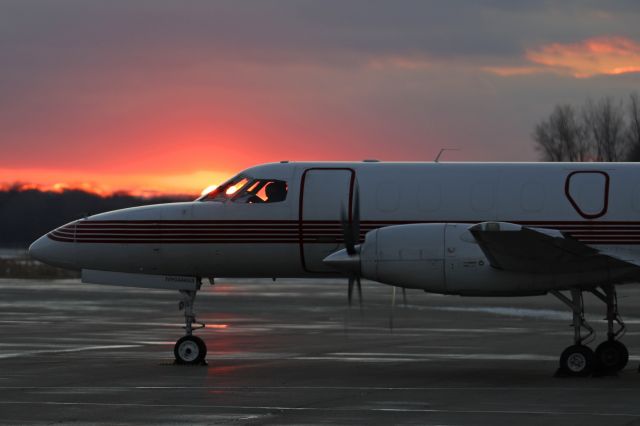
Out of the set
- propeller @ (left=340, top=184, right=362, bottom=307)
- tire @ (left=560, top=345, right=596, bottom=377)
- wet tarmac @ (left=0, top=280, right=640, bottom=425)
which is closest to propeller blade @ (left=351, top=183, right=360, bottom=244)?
propeller @ (left=340, top=184, right=362, bottom=307)

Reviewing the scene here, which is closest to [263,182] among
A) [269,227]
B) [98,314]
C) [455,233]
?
[269,227]

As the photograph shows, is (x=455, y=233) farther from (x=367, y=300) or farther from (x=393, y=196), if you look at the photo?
(x=367, y=300)

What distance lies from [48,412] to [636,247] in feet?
33.3

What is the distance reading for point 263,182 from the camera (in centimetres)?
2228

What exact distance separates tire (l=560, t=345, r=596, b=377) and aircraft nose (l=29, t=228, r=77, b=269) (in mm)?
8988

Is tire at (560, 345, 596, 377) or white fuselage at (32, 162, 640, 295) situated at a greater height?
white fuselage at (32, 162, 640, 295)

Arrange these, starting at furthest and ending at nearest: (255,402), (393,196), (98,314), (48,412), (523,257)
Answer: (98,314)
(393,196)
(523,257)
(255,402)
(48,412)

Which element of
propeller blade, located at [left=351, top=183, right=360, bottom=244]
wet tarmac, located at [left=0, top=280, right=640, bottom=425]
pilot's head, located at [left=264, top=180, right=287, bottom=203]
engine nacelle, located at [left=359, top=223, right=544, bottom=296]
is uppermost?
pilot's head, located at [left=264, top=180, right=287, bottom=203]

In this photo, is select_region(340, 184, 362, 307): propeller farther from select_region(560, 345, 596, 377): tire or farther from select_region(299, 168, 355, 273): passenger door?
select_region(560, 345, 596, 377): tire

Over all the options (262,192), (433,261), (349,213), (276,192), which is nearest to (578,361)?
(433,261)

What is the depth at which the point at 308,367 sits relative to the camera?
22312 millimetres

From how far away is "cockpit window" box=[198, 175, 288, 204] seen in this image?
72.4ft

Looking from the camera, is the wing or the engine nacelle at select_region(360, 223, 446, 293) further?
the engine nacelle at select_region(360, 223, 446, 293)

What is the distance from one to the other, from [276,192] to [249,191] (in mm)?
547
